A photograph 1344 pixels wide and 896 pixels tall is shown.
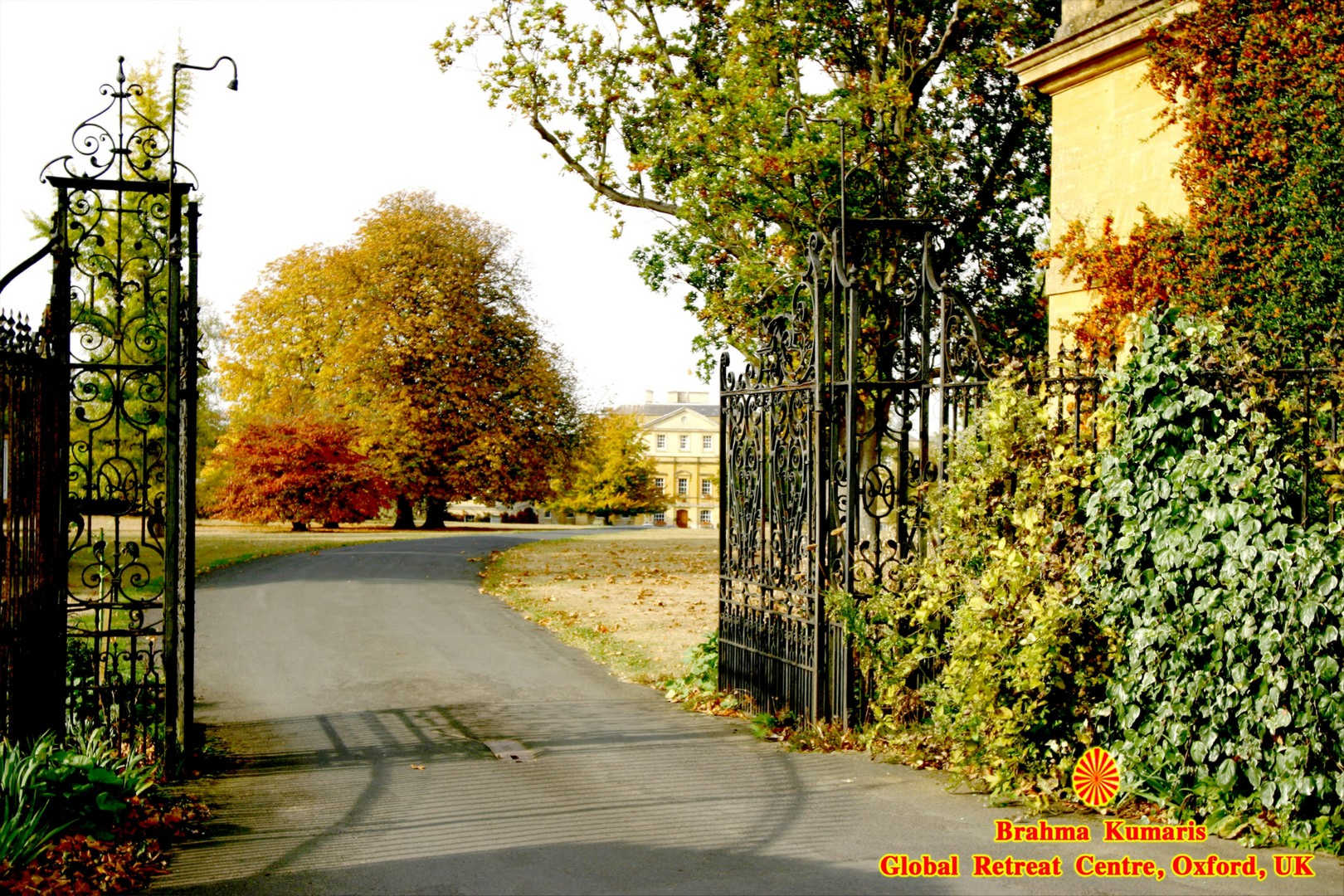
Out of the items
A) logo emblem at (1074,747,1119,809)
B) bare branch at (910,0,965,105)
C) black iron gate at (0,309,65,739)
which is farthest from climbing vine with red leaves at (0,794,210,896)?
bare branch at (910,0,965,105)

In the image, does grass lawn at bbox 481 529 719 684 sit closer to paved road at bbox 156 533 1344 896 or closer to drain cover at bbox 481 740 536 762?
paved road at bbox 156 533 1344 896

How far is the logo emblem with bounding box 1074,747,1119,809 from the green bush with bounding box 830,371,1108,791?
0.38 ft

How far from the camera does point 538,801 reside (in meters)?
6.94

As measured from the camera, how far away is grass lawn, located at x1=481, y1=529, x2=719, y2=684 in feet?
43.0

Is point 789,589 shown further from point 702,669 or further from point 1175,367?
point 1175,367

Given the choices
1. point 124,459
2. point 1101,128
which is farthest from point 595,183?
point 124,459

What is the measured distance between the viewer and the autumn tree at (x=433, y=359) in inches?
1511

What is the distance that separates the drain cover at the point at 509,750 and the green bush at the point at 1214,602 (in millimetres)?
3939

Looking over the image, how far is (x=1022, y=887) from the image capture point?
531cm

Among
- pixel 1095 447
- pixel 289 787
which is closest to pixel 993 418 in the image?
pixel 1095 447

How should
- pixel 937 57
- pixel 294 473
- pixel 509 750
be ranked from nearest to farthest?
pixel 509 750
pixel 937 57
pixel 294 473

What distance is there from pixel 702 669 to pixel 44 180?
654 cm

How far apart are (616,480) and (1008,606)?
176ft

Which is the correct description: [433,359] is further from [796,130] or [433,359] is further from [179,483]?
[179,483]
